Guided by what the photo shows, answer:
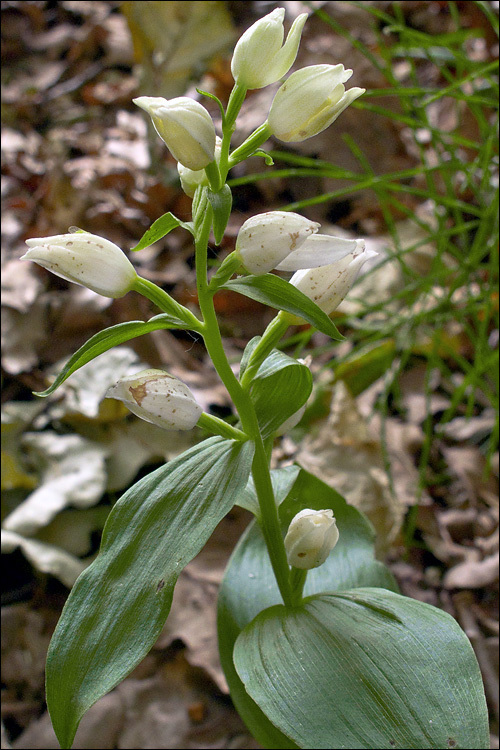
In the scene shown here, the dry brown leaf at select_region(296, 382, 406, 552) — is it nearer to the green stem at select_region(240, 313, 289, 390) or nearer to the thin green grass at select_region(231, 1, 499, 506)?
the thin green grass at select_region(231, 1, 499, 506)

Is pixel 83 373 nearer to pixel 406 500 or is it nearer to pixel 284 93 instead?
pixel 406 500

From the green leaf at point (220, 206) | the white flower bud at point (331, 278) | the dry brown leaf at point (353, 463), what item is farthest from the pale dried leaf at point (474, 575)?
the green leaf at point (220, 206)

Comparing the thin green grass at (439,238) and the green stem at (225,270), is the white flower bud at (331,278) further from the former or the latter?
the thin green grass at (439,238)

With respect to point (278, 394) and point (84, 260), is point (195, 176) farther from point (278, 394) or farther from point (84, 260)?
point (278, 394)

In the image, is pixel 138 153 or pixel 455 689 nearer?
pixel 455 689

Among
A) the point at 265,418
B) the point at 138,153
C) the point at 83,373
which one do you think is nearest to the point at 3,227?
the point at 83,373

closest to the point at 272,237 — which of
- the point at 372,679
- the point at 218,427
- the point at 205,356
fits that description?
the point at 218,427
